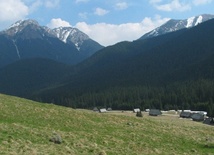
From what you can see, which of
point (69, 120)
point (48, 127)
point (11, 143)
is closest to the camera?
point (11, 143)

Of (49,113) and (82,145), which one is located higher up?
(49,113)

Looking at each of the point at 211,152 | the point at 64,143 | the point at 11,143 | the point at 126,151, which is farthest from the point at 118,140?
the point at 11,143

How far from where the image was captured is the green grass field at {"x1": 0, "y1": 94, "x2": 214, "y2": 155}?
87.6 feet

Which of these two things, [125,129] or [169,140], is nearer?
[169,140]

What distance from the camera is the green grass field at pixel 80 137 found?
26.7m

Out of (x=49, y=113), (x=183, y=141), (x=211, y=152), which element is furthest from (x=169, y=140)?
(x=49, y=113)

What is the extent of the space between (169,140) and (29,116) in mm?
17569

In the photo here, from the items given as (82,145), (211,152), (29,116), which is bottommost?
(211,152)

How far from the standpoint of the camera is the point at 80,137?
33.2 meters

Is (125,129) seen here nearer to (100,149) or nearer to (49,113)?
(49,113)

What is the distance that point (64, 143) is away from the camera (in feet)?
95.9

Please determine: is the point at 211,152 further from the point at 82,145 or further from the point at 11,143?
the point at 11,143

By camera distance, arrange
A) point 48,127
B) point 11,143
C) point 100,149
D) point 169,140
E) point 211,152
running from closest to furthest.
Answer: point 11,143
point 100,149
point 211,152
point 48,127
point 169,140

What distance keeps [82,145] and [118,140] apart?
5.98m
